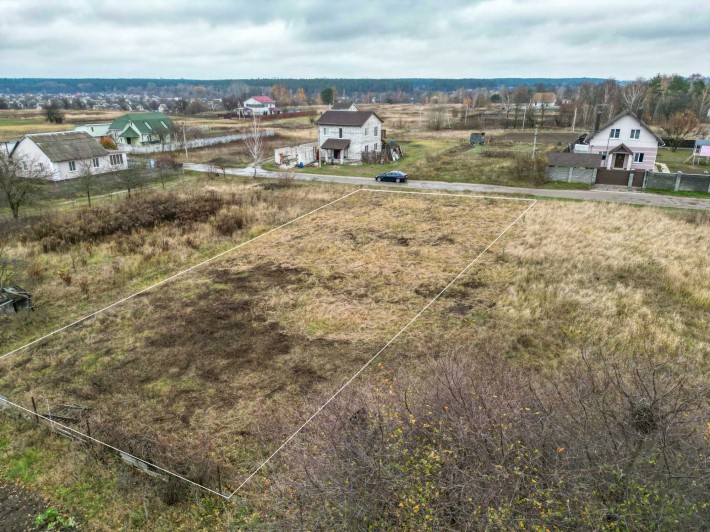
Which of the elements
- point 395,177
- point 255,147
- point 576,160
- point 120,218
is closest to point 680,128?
point 576,160

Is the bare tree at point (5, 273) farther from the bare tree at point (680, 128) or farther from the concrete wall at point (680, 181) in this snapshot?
the bare tree at point (680, 128)

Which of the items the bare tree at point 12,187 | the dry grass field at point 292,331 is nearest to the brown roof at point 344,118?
the dry grass field at point 292,331

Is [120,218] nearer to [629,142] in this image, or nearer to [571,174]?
[571,174]

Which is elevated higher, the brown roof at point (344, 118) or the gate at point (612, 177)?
the brown roof at point (344, 118)

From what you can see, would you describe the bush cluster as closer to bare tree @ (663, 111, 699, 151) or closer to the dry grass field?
the dry grass field

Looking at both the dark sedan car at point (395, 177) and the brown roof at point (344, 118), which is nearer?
the dark sedan car at point (395, 177)

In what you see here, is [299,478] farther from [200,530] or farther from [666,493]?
[666,493]

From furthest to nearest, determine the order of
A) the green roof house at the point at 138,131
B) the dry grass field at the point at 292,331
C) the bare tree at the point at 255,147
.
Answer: the green roof house at the point at 138,131, the bare tree at the point at 255,147, the dry grass field at the point at 292,331

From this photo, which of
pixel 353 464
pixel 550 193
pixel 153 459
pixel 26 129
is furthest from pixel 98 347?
pixel 26 129
